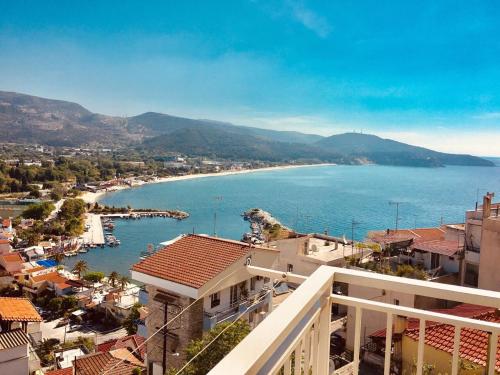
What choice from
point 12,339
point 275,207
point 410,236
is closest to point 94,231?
point 275,207

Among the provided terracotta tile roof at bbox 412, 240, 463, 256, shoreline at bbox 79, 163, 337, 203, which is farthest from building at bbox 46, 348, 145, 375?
shoreline at bbox 79, 163, 337, 203

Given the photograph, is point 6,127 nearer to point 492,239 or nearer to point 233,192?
point 233,192

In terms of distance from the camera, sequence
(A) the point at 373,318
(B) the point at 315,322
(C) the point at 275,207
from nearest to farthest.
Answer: (B) the point at 315,322 < (A) the point at 373,318 < (C) the point at 275,207

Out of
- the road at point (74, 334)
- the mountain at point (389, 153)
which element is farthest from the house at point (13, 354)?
the mountain at point (389, 153)

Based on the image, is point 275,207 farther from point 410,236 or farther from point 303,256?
point 303,256

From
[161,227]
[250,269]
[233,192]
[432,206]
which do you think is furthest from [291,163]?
[250,269]

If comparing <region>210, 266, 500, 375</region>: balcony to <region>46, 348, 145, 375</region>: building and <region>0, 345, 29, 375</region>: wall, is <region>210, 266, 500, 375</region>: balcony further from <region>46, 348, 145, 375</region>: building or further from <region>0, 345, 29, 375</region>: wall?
<region>46, 348, 145, 375</region>: building

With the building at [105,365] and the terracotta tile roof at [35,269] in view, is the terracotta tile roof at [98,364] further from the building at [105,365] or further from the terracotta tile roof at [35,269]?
the terracotta tile roof at [35,269]
